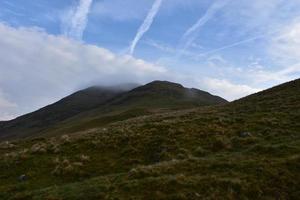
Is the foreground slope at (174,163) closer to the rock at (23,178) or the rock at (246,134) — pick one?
the rock at (246,134)

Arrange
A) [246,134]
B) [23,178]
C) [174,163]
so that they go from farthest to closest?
[246,134] → [23,178] → [174,163]

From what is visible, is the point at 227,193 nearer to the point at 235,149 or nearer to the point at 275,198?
the point at 275,198

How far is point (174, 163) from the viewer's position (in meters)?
19.6

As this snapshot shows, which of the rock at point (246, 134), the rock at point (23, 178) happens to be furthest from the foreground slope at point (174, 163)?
the rock at point (23, 178)

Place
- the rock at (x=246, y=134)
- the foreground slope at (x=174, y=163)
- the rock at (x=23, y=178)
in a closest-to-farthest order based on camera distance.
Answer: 1. the foreground slope at (x=174, y=163)
2. the rock at (x=23, y=178)
3. the rock at (x=246, y=134)

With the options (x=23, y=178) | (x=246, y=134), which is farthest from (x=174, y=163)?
(x=246, y=134)

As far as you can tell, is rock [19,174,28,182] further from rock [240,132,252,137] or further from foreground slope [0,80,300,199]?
rock [240,132,252,137]

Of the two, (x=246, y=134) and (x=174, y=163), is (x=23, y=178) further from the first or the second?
(x=246, y=134)

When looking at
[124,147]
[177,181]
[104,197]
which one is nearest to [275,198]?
[177,181]

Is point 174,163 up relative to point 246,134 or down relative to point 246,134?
down

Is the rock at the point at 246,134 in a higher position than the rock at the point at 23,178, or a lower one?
higher

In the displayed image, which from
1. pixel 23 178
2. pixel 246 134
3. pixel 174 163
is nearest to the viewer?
pixel 174 163

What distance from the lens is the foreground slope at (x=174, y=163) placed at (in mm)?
15984

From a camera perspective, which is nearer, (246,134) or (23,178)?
(23,178)
